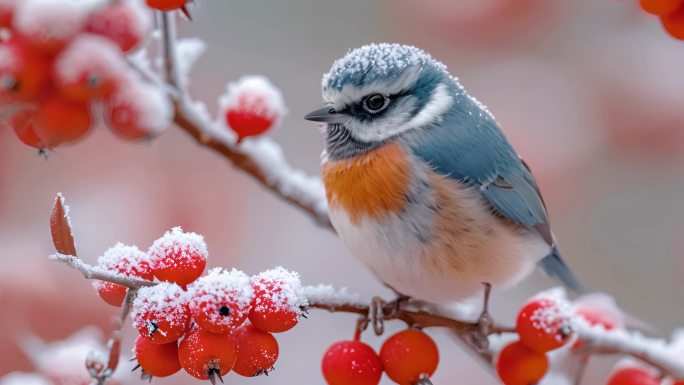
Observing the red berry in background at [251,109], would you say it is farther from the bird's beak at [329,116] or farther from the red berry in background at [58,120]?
the red berry in background at [58,120]

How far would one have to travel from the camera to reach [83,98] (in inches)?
30.4

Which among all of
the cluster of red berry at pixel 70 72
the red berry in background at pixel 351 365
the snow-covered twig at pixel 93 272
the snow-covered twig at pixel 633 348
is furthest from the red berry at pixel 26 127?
the snow-covered twig at pixel 633 348

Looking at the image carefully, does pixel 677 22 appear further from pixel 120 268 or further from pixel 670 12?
pixel 120 268

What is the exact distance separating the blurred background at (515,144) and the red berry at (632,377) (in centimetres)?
78

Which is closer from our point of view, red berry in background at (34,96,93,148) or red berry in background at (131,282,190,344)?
red berry in background at (131,282,190,344)

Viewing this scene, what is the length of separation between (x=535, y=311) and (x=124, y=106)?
51cm

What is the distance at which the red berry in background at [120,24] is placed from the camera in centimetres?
80

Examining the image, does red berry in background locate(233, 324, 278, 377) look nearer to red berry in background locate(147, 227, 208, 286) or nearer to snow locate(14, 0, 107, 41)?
red berry in background locate(147, 227, 208, 286)

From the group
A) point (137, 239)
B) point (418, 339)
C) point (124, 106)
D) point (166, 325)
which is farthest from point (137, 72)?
point (137, 239)

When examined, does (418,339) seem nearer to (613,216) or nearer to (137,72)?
(137,72)

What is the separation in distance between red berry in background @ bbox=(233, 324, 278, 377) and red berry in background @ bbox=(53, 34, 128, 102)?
28 cm

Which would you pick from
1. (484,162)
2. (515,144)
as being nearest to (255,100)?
(484,162)

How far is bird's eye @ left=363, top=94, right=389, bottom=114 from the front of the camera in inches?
44.4

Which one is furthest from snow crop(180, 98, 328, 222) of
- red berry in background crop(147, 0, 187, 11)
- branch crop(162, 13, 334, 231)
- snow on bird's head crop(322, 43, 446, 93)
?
red berry in background crop(147, 0, 187, 11)
